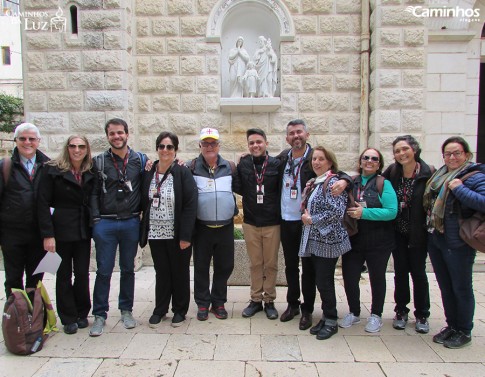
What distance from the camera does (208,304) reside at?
13.8 ft

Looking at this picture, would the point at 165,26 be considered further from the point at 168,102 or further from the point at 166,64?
the point at 168,102

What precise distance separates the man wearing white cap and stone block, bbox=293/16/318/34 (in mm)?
3454

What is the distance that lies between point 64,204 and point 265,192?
2017 millimetres

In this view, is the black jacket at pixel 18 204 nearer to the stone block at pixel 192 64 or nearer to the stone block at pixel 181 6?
the stone block at pixel 192 64

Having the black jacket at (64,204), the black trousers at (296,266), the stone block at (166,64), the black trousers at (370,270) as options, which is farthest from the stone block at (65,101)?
the black trousers at (370,270)

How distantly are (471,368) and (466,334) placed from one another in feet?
1.44

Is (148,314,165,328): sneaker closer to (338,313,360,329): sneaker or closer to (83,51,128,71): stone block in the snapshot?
(338,313,360,329): sneaker

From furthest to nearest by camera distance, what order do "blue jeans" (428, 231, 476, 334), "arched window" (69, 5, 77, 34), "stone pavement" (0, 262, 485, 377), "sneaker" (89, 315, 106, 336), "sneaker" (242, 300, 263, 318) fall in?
"arched window" (69, 5, 77, 34) → "sneaker" (242, 300, 263, 318) → "sneaker" (89, 315, 106, 336) → "blue jeans" (428, 231, 476, 334) → "stone pavement" (0, 262, 485, 377)

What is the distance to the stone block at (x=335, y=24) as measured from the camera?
6488 mm

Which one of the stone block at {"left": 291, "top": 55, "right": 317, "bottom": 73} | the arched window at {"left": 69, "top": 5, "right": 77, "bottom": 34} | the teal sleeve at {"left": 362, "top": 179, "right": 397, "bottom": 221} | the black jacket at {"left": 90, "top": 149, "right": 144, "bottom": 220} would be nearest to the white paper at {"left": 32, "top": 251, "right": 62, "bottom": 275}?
the black jacket at {"left": 90, "top": 149, "right": 144, "bottom": 220}

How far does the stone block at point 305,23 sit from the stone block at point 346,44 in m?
0.43

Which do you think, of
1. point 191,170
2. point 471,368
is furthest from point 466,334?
point 191,170

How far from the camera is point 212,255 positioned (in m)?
4.27

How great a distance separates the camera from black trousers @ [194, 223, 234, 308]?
13.4 ft
